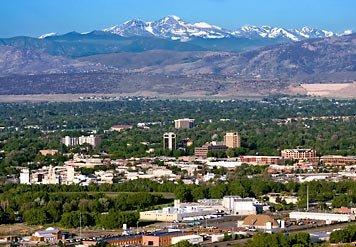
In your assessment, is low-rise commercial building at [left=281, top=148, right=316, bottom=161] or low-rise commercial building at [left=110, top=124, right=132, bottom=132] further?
Result: low-rise commercial building at [left=110, top=124, right=132, bottom=132]

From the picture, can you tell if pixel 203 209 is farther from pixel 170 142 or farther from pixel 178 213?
pixel 170 142

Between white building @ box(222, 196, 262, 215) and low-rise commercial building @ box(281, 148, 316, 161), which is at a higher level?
low-rise commercial building @ box(281, 148, 316, 161)

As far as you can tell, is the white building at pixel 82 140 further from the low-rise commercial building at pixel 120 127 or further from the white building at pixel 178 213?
the white building at pixel 178 213

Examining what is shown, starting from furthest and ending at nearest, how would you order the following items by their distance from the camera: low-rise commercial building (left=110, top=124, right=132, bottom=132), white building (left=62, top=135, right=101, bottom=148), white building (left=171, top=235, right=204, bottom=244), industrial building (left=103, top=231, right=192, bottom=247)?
low-rise commercial building (left=110, top=124, right=132, bottom=132), white building (left=62, top=135, right=101, bottom=148), industrial building (left=103, top=231, right=192, bottom=247), white building (left=171, top=235, right=204, bottom=244)

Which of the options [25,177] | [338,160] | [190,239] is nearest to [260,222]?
[190,239]

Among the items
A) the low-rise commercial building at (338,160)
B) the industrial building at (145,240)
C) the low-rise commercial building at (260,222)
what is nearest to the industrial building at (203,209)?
the low-rise commercial building at (260,222)

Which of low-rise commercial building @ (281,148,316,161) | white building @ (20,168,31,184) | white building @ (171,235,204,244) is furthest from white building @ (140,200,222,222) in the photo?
low-rise commercial building @ (281,148,316,161)

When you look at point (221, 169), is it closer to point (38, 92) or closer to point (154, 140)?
point (154, 140)

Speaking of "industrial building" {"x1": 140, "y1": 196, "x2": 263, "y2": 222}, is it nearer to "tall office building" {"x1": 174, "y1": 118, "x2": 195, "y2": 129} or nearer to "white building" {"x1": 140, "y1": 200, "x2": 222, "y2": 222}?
"white building" {"x1": 140, "y1": 200, "x2": 222, "y2": 222}

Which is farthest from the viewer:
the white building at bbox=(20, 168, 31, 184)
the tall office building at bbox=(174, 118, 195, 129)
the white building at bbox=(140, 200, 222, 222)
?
the tall office building at bbox=(174, 118, 195, 129)

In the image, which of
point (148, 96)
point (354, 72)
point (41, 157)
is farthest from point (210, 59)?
point (41, 157)
